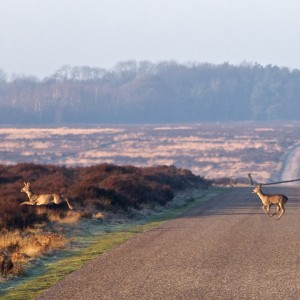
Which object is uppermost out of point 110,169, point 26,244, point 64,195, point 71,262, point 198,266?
point 198,266

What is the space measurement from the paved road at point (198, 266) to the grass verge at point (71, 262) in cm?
29

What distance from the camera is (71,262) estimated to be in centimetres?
1622

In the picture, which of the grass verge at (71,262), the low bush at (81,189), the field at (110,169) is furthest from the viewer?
the low bush at (81,189)

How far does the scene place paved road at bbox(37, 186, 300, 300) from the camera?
12391 millimetres

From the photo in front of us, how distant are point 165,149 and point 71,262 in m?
89.7

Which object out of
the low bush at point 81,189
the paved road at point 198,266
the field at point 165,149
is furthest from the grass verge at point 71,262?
the field at point 165,149

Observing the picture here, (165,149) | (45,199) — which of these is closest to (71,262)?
(45,199)

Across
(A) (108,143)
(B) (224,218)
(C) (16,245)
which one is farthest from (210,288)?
(A) (108,143)

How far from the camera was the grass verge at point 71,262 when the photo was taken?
13.1m

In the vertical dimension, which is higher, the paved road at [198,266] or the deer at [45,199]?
the paved road at [198,266]

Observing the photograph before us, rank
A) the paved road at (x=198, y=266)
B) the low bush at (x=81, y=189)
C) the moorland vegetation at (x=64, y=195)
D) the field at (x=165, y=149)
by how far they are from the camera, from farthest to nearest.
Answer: the field at (x=165, y=149) → the low bush at (x=81, y=189) → the moorland vegetation at (x=64, y=195) → the paved road at (x=198, y=266)

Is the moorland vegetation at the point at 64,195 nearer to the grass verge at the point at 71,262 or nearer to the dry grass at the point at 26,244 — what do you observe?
the dry grass at the point at 26,244

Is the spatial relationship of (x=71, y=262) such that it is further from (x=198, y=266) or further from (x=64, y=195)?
(x=64, y=195)

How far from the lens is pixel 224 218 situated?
25.1 meters
